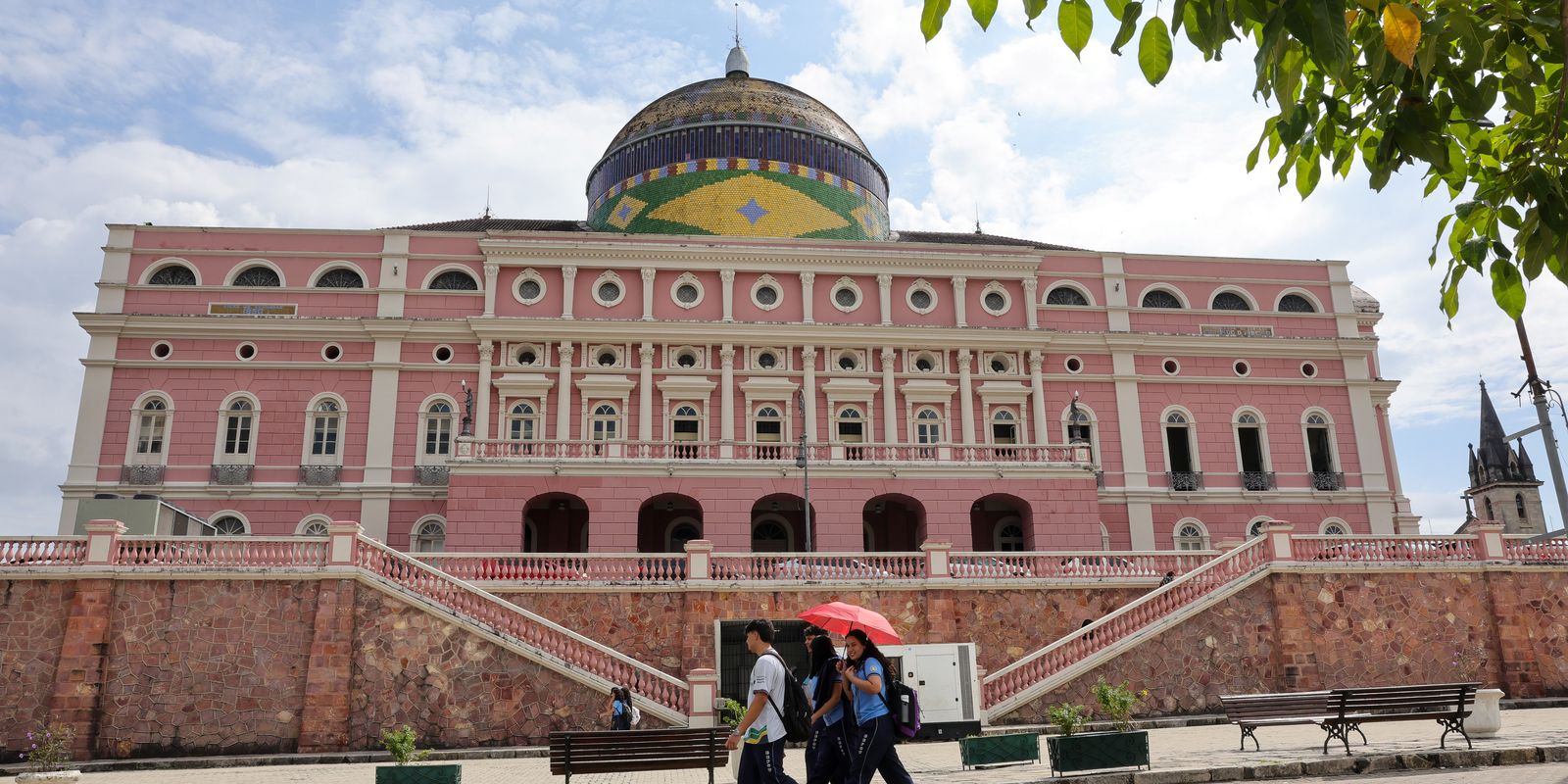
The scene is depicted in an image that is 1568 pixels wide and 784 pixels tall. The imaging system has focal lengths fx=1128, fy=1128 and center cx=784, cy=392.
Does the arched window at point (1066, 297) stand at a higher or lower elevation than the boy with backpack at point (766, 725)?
higher

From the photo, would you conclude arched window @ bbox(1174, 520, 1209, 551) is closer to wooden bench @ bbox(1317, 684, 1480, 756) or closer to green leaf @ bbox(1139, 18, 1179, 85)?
wooden bench @ bbox(1317, 684, 1480, 756)

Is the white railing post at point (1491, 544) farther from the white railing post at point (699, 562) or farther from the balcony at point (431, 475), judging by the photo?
the balcony at point (431, 475)

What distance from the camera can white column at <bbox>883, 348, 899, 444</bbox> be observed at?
31.8m

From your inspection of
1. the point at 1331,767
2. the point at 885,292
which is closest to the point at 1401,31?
the point at 1331,767

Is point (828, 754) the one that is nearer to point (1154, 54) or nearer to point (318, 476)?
point (1154, 54)

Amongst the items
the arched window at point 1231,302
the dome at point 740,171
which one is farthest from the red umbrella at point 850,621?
the arched window at point 1231,302

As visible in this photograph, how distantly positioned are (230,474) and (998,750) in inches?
923

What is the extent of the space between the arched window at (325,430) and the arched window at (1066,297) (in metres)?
20.8

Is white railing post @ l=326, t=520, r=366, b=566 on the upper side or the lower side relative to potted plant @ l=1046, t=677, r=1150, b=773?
upper

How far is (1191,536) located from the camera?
105 feet

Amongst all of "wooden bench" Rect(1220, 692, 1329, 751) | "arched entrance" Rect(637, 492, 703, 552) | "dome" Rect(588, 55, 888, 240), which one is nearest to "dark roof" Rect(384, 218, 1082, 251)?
"dome" Rect(588, 55, 888, 240)

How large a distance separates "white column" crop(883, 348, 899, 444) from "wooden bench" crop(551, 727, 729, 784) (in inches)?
757

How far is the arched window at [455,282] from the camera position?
32.3m

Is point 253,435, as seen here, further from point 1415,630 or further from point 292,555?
point 1415,630
